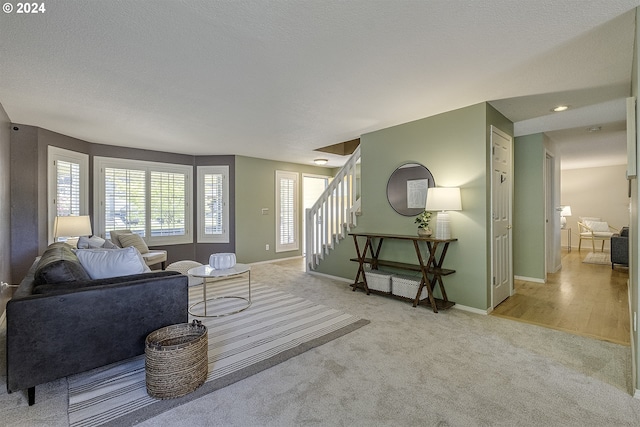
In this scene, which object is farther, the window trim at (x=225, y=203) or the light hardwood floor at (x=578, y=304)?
the window trim at (x=225, y=203)

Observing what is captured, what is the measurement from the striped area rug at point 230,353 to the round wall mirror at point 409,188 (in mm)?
1736

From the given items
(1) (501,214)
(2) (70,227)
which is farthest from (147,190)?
(1) (501,214)

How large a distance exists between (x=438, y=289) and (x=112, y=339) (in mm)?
3477

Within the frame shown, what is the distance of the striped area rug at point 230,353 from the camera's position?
177cm

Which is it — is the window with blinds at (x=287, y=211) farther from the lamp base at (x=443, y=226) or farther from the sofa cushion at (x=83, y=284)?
the sofa cushion at (x=83, y=284)

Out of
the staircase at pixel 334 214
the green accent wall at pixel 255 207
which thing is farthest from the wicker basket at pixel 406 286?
the green accent wall at pixel 255 207

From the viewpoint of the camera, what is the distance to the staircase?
4.93 metres

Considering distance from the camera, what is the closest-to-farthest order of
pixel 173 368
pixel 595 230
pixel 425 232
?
pixel 173 368 < pixel 425 232 < pixel 595 230

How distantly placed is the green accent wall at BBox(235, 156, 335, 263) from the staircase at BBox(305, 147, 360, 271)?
5.02 ft

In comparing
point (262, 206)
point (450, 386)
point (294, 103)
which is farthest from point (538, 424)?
point (262, 206)

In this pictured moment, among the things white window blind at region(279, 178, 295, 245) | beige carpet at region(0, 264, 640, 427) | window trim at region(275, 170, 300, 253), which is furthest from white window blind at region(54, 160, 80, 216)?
white window blind at region(279, 178, 295, 245)

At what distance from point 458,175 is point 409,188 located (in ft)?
2.23

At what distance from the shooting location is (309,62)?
7.87 ft

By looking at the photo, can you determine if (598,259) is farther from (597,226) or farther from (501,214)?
(501,214)
